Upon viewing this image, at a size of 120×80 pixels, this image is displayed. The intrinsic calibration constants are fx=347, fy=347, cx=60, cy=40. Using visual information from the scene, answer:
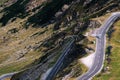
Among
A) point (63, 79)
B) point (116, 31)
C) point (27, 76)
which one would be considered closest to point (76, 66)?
point (63, 79)

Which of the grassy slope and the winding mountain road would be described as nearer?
the grassy slope

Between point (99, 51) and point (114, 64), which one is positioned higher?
point (99, 51)

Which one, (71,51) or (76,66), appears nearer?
(76,66)

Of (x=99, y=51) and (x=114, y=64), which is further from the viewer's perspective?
(x=99, y=51)

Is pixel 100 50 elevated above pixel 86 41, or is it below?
below

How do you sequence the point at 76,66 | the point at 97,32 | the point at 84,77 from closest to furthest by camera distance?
the point at 84,77 → the point at 76,66 → the point at 97,32

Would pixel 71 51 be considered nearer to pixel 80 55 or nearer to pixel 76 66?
pixel 80 55

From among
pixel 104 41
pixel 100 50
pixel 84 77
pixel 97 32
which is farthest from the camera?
pixel 97 32

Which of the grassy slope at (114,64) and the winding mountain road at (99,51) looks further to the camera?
the winding mountain road at (99,51)
